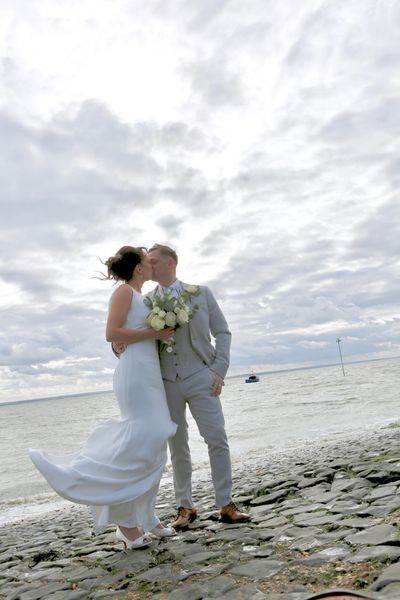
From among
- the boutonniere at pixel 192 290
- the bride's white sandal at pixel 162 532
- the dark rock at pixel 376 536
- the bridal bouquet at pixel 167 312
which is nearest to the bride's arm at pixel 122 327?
the bridal bouquet at pixel 167 312

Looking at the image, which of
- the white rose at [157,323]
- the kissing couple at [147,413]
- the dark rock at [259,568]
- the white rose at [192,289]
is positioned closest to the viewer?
the dark rock at [259,568]

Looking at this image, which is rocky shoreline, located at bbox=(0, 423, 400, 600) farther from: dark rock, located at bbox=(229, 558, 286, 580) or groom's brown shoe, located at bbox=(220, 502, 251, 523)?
groom's brown shoe, located at bbox=(220, 502, 251, 523)

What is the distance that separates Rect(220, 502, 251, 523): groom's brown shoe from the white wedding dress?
2.76 ft

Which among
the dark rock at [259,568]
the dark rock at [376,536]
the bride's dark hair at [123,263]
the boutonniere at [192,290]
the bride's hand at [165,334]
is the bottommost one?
the dark rock at [259,568]

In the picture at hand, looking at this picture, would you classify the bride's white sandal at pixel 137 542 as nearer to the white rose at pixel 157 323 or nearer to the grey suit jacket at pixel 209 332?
the grey suit jacket at pixel 209 332

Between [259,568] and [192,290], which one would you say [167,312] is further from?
[259,568]

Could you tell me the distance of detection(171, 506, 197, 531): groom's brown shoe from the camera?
6102 mm

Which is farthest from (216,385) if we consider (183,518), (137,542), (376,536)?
(376,536)

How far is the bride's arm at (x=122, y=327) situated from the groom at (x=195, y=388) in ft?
1.51

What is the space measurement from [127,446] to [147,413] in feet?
1.29

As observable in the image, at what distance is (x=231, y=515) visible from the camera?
6.02m

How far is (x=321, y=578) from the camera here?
3.77 m

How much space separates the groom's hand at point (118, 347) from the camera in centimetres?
591

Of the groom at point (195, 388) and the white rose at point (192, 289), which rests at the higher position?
the white rose at point (192, 289)
